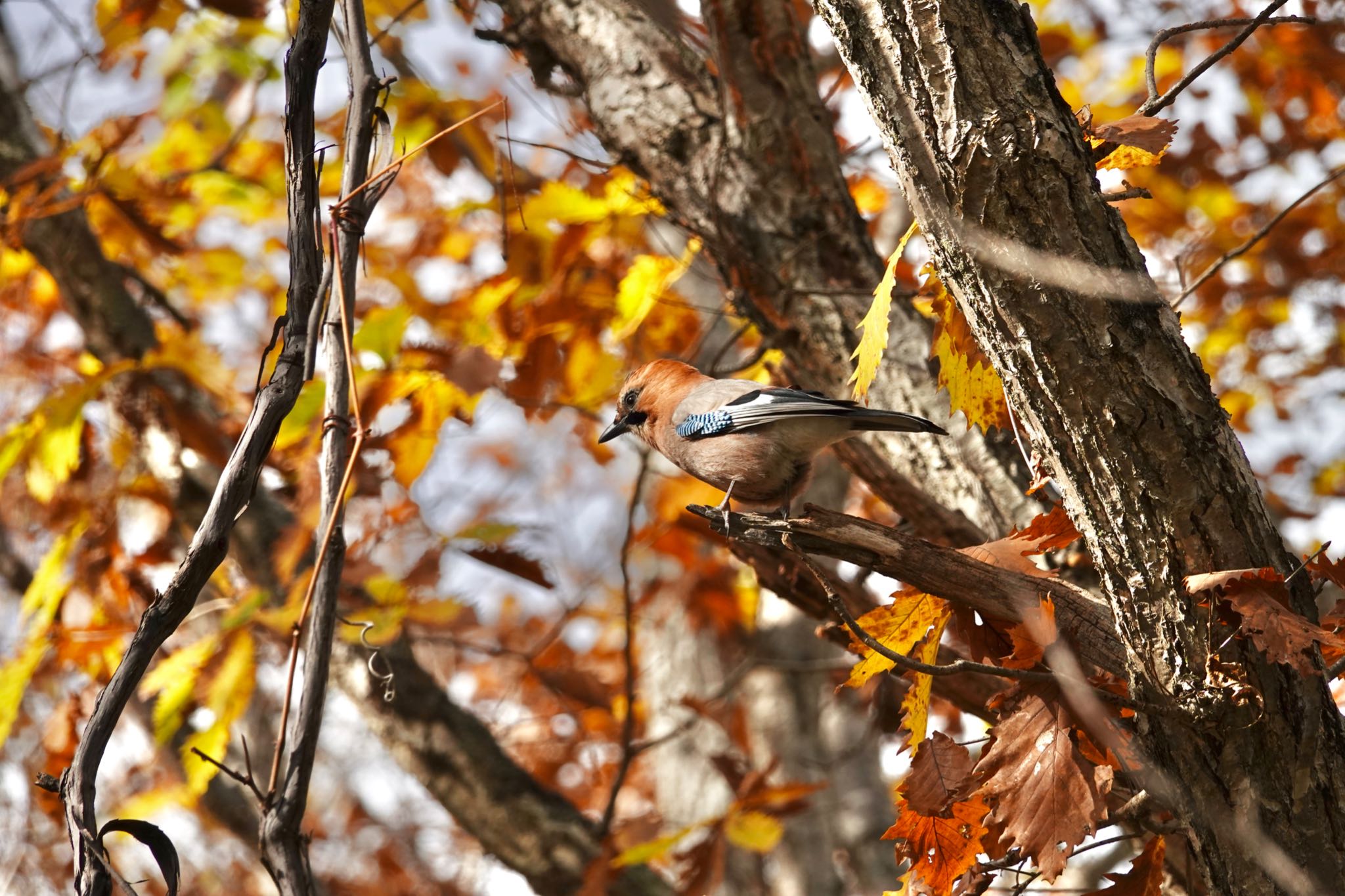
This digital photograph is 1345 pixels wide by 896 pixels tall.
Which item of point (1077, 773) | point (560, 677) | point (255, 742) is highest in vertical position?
point (255, 742)

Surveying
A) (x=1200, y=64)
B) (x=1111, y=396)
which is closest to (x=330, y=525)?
(x=1111, y=396)

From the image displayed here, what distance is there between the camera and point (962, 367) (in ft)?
7.12

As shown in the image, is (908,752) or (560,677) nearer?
(908,752)

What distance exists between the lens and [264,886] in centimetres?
782

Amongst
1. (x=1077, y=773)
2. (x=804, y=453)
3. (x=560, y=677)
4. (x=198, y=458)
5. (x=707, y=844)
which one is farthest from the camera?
(x=560, y=677)

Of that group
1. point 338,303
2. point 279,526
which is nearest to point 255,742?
point 279,526

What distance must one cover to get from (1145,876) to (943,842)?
40cm

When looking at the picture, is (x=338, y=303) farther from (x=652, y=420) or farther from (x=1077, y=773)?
(x=1077, y=773)

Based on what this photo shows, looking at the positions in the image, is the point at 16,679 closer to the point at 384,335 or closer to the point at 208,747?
the point at 208,747

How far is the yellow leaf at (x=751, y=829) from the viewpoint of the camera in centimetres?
415

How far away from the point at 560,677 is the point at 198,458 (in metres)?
1.77

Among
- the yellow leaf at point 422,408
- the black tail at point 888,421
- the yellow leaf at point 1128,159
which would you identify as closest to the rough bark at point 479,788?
the yellow leaf at point 422,408

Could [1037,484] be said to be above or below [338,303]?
below

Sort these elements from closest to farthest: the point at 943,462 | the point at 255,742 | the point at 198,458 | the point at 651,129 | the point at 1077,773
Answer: the point at 1077,773 < the point at 943,462 < the point at 651,129 < the point at 198,458 < the point at 255,742
